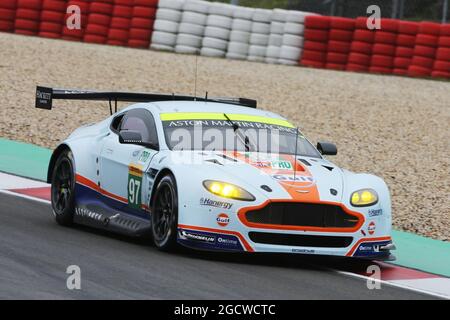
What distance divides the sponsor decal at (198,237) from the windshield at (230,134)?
1061mm

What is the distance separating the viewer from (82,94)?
1175 centimetres

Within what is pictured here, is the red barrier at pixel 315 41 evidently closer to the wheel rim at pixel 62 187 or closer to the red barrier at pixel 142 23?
the red barrier at pixel 142 23

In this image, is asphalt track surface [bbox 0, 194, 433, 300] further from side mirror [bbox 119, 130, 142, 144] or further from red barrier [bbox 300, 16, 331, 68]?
red barrier [bbox 300, 16, 331, 68]

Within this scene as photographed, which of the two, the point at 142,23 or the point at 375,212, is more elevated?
the point at 142,23

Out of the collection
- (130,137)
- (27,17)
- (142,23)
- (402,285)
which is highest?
(142,23)

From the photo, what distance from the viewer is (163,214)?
32.3 ft

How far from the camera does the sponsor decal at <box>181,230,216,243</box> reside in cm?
941

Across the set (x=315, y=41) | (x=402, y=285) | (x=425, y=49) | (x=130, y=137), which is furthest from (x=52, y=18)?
(x=402, y=285)

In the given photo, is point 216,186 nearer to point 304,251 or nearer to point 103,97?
point 304,251

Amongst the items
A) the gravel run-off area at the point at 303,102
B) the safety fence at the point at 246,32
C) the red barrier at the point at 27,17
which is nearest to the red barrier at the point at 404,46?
the safety fence at the point at 246,32

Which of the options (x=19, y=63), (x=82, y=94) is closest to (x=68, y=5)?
(x=19, y=63)

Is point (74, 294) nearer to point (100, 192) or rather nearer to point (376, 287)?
point (376, 287)

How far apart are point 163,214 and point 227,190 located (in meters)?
0.70

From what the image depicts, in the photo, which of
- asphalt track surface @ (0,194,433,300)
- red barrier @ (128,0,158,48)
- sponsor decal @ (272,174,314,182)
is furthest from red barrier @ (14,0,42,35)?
sponsor decal @ (272,174,314,182)
